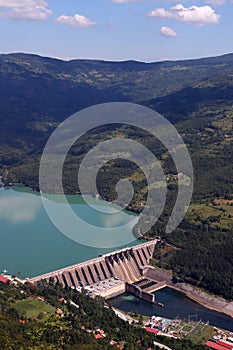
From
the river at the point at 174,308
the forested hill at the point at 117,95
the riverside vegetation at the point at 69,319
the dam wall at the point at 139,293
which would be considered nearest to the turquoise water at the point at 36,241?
the dam wall at the point at 139,293

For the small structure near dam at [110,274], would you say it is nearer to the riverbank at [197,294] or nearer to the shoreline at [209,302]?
the riverbank at [197,294]

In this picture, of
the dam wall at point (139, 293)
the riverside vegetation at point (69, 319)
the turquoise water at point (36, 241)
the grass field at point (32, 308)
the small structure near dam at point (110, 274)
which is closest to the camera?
the riverside vegetation at point (69, 319)

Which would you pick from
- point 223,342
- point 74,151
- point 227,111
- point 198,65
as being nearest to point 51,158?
point 74,151

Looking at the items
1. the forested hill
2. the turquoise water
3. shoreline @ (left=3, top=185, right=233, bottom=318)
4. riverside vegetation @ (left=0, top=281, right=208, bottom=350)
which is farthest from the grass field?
the forested hill

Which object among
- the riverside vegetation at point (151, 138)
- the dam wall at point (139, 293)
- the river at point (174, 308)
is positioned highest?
the riverside vegetation at point (151, 138)

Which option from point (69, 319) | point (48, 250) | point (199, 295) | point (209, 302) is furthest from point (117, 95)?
point (69, 319)

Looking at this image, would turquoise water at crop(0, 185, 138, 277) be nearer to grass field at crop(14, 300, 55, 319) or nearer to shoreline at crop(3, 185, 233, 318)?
shoreline at crop(3, 185, 233, 318)

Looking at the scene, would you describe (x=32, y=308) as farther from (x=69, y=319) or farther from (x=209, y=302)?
(x=209, y=302)
